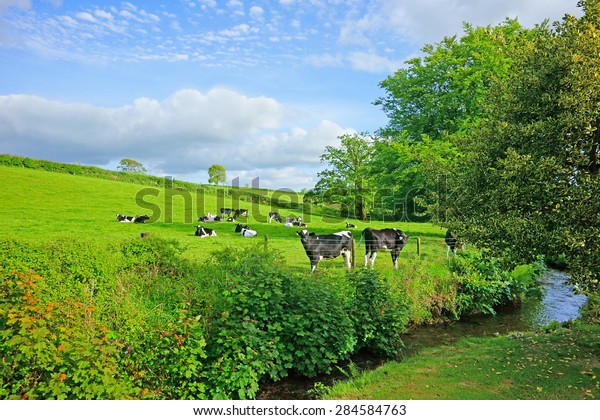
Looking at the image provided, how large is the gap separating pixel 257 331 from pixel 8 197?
131 feet

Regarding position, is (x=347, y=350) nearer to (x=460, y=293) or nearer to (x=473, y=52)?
(x=460, y=293)

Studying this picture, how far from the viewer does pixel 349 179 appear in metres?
51.4

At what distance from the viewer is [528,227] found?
974 centimetres

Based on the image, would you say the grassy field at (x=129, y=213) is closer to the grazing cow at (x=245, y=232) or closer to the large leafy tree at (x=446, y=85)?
the grazing cow at (x=245, y=232)

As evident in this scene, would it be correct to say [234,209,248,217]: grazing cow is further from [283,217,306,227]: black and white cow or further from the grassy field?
[283,217,306,227]: black and white cow

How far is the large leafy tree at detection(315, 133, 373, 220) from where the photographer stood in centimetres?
5066

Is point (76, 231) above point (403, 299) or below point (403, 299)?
above

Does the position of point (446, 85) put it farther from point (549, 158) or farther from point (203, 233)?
point (549, 158)

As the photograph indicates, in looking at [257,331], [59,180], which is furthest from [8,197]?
[257,331]

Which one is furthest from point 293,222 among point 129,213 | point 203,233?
point 129,213

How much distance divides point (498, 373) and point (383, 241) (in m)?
12.3

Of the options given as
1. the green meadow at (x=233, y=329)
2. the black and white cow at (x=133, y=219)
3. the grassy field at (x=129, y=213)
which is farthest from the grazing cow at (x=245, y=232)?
the green meadow at (x=233, y=329)

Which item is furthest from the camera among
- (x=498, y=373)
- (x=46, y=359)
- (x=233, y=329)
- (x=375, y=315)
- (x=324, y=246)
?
(x=324, y=246)

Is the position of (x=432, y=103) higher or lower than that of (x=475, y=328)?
higher
